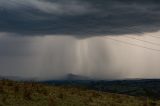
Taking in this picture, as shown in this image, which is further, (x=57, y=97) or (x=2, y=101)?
(x=57, y=97)

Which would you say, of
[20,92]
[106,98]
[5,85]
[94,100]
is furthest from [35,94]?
[106,98]

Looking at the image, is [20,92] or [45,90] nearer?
[20,92]

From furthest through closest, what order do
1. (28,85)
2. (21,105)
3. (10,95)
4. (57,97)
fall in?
1. (28,85)
2. (57,97)
3. (10,95)
4. (21,105)

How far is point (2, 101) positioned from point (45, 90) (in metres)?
6.04

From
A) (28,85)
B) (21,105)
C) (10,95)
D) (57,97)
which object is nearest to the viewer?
(21,105)

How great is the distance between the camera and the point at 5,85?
107ft

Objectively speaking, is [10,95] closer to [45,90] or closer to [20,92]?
[20,92]

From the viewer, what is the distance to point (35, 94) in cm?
3095

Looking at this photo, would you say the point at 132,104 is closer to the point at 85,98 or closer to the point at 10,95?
the point at 85,98

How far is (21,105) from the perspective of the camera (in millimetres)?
26906

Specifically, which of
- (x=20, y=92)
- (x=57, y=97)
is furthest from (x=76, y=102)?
(x=20, y=92)

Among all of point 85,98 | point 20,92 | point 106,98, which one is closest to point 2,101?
point 20,92

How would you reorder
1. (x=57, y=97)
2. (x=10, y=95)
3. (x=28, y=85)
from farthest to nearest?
(x=28, y=85)
(x=57, y=97)
(x=10, y=95)

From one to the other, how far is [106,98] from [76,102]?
5.85 metres
